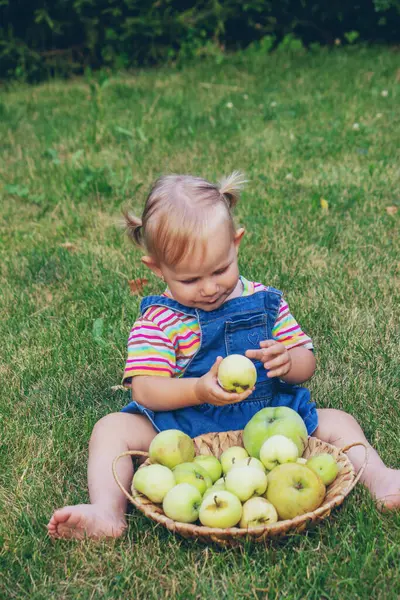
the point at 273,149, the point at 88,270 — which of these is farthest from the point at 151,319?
the point at 273,149

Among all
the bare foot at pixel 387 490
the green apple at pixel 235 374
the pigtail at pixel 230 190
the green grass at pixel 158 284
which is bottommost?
the green grass at pixel 158 284

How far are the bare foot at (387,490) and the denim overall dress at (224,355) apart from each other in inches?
13.6

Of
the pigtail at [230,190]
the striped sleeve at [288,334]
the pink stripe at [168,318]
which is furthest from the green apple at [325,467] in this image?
the pigtail at [230,190]

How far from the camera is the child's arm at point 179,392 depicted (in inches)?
94.7

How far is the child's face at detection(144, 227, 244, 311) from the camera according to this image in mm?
2555

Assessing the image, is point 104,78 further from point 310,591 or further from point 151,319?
point 310,591

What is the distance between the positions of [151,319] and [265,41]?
7.48m

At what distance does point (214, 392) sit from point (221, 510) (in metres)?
0.39

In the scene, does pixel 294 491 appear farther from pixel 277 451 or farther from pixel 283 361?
pixel 283 361

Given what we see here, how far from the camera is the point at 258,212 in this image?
4.73 metres

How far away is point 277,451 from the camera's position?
7.71ft

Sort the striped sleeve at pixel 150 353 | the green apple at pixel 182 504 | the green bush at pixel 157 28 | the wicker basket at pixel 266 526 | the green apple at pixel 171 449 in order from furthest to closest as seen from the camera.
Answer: the green bush at pixel 157 28, the striped sleeve at pixel 150 353, the green apple at pixel 171 449, the green apple at pixel 182 504, the wicker basket at pixel 266 526

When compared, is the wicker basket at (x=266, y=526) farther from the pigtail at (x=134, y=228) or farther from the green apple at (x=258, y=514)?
the pigtail at (x=134, y=228)

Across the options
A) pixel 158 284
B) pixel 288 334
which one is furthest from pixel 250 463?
pixel 158 284
